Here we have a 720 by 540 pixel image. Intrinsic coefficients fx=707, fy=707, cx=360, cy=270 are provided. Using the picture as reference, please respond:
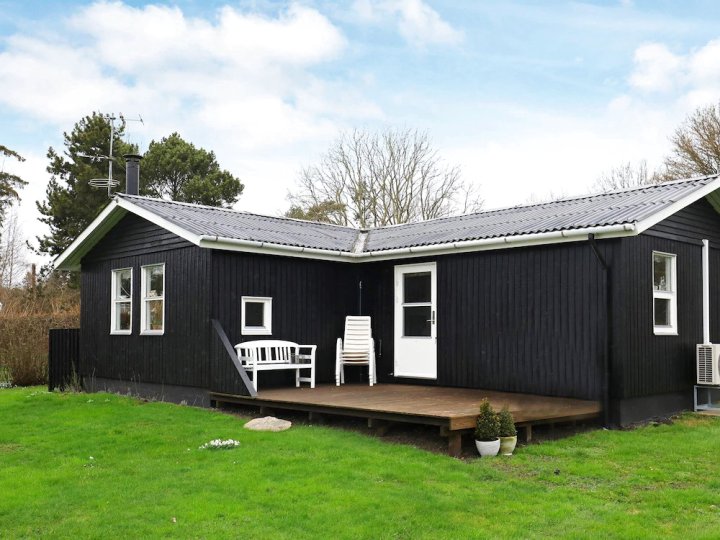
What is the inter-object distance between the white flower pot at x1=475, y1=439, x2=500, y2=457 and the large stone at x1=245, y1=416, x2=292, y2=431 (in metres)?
2.31

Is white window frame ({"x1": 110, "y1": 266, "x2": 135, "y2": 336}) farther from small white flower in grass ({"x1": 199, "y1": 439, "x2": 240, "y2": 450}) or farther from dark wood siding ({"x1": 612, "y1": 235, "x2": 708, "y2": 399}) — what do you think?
dark wood siding ({"x1": 612, "y1": 235, "x2": 708, "y2": 399})

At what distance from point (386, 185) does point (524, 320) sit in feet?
62.3

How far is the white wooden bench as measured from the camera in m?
9.76

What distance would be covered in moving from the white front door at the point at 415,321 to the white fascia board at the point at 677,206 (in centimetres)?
326

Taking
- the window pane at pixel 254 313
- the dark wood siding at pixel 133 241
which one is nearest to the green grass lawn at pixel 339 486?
the window pane at pixel 254 313

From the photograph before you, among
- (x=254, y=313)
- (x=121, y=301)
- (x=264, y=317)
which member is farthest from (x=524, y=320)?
(x=121, y=301)

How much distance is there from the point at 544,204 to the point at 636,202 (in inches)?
80.5

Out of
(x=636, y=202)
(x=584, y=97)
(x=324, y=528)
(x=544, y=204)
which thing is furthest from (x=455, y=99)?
(x=324, y=528)

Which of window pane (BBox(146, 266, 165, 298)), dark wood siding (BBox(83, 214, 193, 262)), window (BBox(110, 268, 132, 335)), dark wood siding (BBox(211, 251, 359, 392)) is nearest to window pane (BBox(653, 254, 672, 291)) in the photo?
dark wood siding (BBox(211, 251, 359, 392))

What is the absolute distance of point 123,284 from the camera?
12359 millimetres

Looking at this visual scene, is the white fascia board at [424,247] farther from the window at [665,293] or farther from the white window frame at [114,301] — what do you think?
the white window frame at [114,301]

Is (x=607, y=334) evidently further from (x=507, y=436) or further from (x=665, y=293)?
(x=507, y=436)

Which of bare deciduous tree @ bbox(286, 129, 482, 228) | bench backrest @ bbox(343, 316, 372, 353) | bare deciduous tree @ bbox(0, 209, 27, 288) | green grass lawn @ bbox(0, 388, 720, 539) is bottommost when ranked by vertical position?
green grass lawn @ bbox(0, 388, 720, 539)

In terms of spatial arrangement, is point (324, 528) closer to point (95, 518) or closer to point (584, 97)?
point (95, 518)
